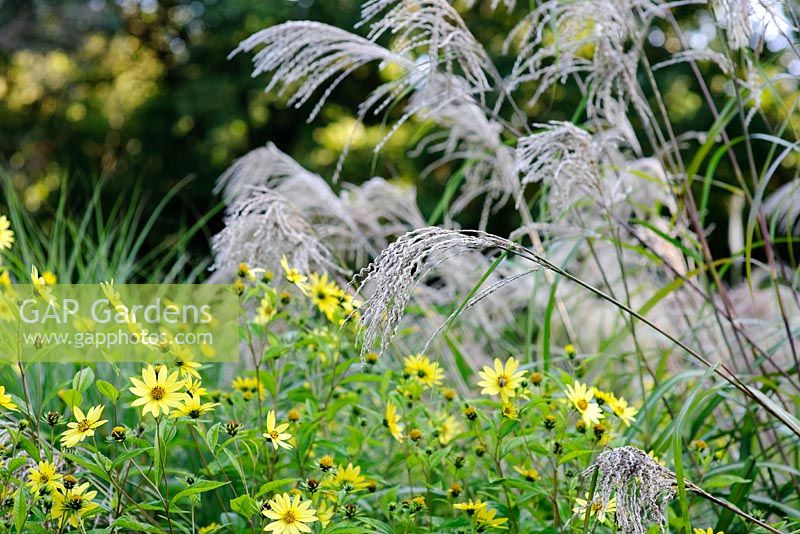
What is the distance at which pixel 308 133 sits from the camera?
1220 cm

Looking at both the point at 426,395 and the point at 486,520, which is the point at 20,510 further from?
the point at 426,395

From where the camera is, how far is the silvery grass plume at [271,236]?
1.81 meters

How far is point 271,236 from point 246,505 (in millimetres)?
726

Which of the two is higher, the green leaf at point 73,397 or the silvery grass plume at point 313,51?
the silvery grass plume at point 313,51

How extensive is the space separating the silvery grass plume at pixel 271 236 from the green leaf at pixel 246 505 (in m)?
0.62

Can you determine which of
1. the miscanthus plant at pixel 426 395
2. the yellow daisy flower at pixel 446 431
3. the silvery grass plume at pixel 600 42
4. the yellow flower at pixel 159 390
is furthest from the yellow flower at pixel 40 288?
the silvery grass plume at pixel 600 42

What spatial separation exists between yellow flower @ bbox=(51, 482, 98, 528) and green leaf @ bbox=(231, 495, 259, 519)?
216mm

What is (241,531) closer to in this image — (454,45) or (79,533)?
(79,533)

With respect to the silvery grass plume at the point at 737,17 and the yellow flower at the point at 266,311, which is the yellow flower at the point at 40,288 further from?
the silvery grass plume at the point at 737,17

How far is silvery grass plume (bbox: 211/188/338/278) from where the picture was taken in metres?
1.81

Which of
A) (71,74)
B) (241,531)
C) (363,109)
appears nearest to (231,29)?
(71,74)

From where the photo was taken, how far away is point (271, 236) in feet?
6.03

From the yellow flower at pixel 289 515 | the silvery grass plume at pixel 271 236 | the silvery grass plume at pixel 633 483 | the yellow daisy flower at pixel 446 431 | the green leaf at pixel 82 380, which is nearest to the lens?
the silvery grass plume at pixel 633 483

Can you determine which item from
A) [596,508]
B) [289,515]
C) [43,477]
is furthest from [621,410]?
[43,477]
